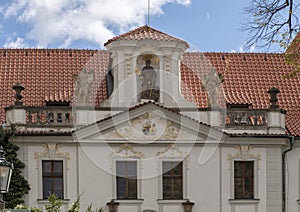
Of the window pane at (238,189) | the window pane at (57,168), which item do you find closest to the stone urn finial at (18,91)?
the window pane at (57,168)

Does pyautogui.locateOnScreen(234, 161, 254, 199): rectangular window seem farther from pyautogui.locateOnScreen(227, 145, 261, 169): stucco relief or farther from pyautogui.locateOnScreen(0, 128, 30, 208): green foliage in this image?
pyautogui.locateOnScreen(0, 128, 30, 208): green foliage

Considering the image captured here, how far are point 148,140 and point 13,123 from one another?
4.13m

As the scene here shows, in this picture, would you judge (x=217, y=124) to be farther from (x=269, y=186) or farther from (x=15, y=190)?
(x=15, y=190)

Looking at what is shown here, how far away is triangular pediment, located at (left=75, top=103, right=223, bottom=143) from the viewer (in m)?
20.0

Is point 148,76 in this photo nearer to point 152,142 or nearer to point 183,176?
point 152,142

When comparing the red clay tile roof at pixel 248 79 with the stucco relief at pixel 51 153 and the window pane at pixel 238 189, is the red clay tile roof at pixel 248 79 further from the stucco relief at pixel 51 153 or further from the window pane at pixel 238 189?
the stucco relief at pixel 51 153

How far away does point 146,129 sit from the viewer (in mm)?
20125

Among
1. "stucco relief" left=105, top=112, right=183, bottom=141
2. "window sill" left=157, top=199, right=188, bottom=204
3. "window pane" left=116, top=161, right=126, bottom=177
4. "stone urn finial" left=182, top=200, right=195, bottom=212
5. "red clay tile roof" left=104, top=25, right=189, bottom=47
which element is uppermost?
"red clay tile roof" left=104, top=25, right=189, bottom=47

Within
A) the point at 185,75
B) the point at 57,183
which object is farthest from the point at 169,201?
the point at 185,75

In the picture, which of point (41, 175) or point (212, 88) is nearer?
point (41, 175)

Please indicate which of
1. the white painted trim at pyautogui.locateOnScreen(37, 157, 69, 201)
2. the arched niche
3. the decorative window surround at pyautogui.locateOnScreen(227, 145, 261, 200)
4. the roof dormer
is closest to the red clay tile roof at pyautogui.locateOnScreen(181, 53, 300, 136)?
the roof dormer

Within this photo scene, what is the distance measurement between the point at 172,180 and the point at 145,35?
4.86 m

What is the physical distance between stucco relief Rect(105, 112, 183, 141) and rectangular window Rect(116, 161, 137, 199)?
0.85 meters

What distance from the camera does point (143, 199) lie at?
20.1 metres
